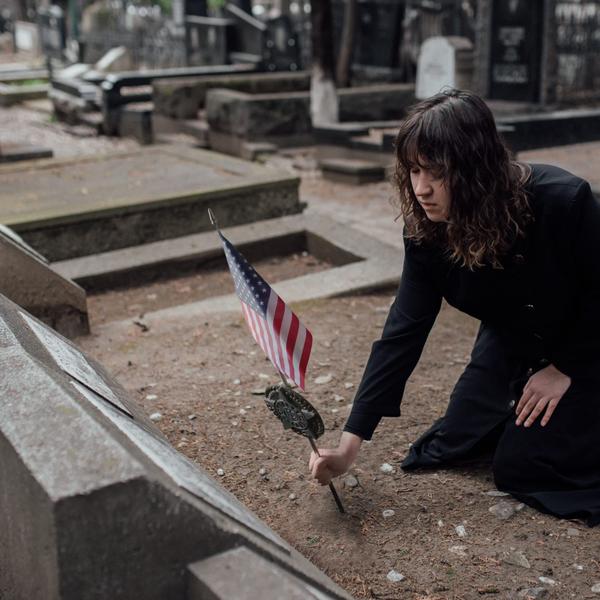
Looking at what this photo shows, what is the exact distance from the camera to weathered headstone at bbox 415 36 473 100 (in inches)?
464

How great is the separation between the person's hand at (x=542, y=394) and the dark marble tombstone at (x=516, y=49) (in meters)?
11.6

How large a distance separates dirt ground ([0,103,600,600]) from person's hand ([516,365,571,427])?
29 centimetres

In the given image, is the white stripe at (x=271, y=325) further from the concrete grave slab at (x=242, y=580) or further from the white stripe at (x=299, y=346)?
the concrete grave slab at (x=242, y=580)

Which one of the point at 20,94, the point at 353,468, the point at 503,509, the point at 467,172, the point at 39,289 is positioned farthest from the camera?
the point at 20,94

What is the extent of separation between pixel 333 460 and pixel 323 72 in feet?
32.1

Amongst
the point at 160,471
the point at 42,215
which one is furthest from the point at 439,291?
the point at 42,215

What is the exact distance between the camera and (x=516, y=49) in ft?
45.1

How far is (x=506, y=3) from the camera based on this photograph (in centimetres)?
1362

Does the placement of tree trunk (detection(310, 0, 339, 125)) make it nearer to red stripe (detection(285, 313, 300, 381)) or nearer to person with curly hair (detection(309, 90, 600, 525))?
person with curly hair (detection(309, 90, 600, 525))

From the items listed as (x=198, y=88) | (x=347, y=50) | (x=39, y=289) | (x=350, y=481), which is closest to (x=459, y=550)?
(x=350, y=481)

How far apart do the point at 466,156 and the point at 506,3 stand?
40.1 feet

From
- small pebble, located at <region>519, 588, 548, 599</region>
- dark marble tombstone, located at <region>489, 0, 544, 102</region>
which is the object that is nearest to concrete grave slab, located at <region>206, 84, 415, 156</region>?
dark marble tombstone, located at <region>489, 0, 544, 102</region>

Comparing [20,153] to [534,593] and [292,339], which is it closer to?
[292,339]

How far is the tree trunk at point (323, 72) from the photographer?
38.9 ft
